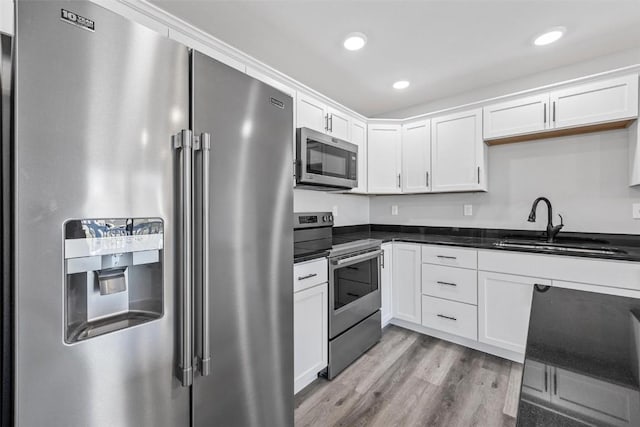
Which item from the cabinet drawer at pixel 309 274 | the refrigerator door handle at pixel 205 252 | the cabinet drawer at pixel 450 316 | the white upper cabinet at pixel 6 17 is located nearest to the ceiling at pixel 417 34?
the white upper cabinet at pixel 6 17

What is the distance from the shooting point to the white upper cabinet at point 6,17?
767mm

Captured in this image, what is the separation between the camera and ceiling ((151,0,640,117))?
1746mm

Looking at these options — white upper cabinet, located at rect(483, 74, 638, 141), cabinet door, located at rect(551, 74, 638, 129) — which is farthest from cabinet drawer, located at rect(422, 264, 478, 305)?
cabinet door, located at rect(551, 74, 638, 129)

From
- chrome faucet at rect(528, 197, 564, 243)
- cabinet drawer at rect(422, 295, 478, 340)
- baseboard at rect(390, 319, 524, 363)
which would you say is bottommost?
baseboard at rect(390, 319, 524, 363)

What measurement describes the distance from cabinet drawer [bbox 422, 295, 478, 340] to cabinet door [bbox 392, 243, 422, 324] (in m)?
0.08

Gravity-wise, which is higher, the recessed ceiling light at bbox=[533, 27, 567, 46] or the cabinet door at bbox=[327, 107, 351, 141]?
the recessed ceiling light at bbox=[533, 27, 567, 46]

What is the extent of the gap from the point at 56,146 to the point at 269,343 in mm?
1074

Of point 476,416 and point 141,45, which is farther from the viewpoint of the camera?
point 476,416

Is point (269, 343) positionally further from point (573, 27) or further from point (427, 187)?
point (573, 27)

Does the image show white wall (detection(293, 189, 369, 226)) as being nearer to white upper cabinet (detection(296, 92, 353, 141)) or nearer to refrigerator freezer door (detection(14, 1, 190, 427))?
white upper cabinet (detection(296, 92, 353, 141))

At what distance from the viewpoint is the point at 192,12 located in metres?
1.79

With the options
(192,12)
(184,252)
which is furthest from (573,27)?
(184,252)

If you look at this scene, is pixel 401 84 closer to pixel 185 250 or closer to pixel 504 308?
pixel 504 308

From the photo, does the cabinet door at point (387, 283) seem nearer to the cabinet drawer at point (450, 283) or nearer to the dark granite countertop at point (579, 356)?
the cabinet drawer at point (450, 283)
